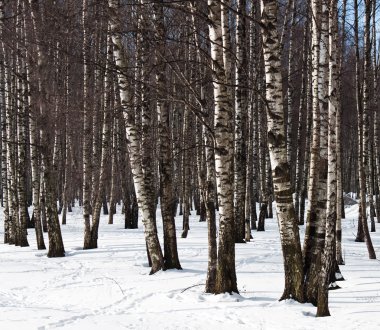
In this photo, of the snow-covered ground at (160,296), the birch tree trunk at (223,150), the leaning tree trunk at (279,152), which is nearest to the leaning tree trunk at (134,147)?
the snow-covered ground at (160,296)

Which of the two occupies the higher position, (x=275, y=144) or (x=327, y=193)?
(x=275, y=144)

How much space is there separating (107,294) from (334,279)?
3956mm

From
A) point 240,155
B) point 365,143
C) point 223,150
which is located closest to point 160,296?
point 223,150

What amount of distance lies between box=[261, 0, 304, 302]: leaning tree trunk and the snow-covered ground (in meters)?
0.45

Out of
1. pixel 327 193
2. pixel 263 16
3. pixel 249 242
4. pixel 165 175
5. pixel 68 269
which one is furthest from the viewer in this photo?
pixel 249 242

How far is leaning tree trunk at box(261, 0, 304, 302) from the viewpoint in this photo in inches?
251

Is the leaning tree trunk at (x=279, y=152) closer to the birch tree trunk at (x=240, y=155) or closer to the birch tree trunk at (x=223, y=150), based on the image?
the birch tree trunk at (x=223, y=150)

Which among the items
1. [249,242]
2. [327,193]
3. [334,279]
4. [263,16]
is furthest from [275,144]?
[249,242]

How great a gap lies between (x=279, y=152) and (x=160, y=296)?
3.11 metres

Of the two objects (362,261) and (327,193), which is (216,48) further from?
(362,261)

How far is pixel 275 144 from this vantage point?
652 cm

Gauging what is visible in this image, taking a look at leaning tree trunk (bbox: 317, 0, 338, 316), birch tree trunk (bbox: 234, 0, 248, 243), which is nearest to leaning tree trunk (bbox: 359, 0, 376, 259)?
birch tree trunk (bbox: 234, 0, 248, 243)

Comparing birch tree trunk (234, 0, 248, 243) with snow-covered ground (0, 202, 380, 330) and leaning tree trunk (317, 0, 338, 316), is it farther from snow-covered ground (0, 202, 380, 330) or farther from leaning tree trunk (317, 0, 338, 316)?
leaning tree trunk (317, 0, 338, 316)

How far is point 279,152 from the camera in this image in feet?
21.4
